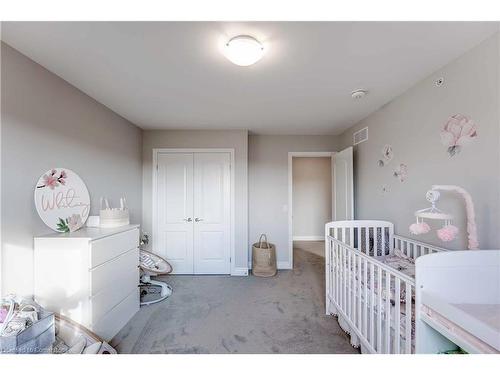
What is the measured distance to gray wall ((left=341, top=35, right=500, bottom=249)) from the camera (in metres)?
1.34

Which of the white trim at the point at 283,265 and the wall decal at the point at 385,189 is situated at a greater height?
the wall decal at the point at 385,189

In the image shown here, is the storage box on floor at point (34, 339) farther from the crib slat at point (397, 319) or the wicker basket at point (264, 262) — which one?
the wicker basket at point (264, 262)

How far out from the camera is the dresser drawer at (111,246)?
1.69 meters

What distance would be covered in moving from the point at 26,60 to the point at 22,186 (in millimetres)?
903

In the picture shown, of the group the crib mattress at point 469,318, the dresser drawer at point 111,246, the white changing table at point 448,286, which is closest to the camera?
the crib mattress at point 469,318

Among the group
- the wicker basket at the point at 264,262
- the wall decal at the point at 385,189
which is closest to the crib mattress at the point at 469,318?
the wall decal at the point at 385,189

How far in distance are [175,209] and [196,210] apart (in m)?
0.34

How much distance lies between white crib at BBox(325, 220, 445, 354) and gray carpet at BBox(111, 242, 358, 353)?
260 millimetres

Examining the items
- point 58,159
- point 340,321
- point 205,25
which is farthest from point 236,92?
point 340,321

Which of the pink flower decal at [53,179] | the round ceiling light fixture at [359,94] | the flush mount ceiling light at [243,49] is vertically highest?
the round ceiling light fixture at [359,94]

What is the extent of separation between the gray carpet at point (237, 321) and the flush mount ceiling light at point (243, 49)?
2.20 meters

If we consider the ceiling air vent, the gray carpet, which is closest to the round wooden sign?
the gray carpet

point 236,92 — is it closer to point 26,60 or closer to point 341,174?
point 26,60

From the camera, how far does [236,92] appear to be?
2148mm
